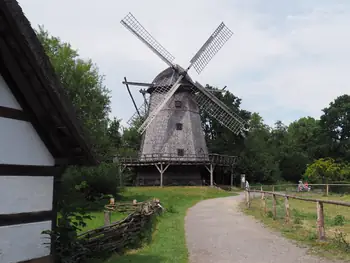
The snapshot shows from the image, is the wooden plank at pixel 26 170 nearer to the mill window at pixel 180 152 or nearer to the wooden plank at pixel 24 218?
the wooden plank at pixel 24 218

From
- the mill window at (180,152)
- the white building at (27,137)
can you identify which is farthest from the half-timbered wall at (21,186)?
the mill window at (180,152)

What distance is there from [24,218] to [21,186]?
19.4 inches

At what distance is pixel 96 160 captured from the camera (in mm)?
7227

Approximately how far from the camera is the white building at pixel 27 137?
5.62m

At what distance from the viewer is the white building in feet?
18.4

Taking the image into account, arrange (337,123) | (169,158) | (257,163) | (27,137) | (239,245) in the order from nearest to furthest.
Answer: (27,137)
(239,245)
(169,158)
(257,163)
(337,123)

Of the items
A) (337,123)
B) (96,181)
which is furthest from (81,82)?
(337,123)

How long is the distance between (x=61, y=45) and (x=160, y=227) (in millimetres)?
18266

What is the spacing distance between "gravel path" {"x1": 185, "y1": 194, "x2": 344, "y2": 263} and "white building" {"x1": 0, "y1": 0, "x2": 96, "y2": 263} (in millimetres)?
3514

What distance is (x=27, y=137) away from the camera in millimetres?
6156

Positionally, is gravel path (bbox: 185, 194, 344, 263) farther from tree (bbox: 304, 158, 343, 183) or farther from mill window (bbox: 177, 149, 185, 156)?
tree (bbox: 304, 158, 343, 183)

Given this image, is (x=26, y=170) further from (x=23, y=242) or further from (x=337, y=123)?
(x=337, y=123)

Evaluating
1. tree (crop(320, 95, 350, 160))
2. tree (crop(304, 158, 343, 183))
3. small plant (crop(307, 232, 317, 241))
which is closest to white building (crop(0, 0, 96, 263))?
small plant (crop(307, 232, 317, 241))

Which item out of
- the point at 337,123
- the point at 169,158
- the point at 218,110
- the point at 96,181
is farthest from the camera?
the point at 337,123
